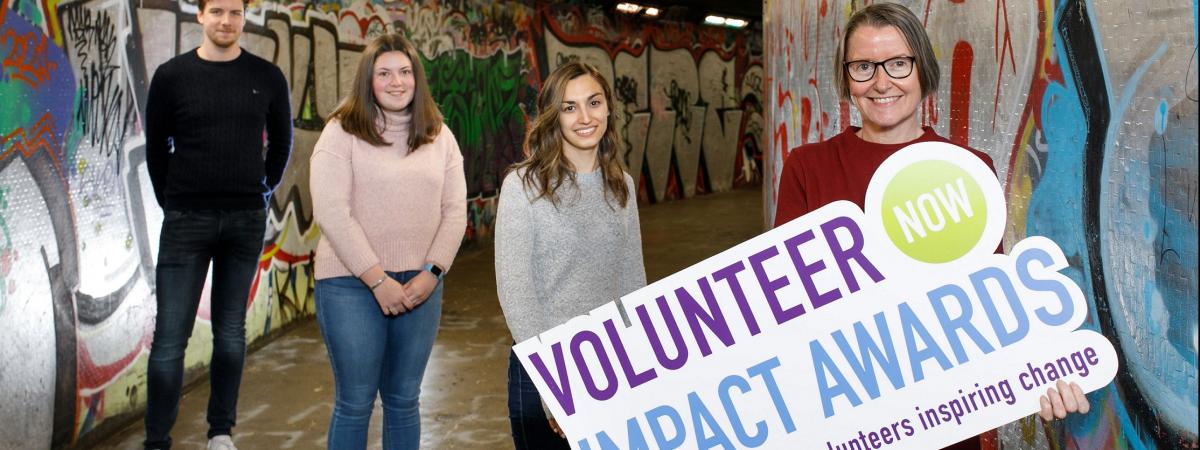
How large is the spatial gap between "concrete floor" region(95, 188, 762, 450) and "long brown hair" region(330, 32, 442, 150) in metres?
1.74

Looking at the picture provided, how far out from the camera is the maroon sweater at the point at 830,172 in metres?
2.10

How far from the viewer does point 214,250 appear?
4.20 m

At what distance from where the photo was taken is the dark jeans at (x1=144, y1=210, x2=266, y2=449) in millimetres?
4078

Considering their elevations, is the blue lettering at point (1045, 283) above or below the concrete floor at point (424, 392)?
above

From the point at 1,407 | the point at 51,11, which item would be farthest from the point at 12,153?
the point at 1,407

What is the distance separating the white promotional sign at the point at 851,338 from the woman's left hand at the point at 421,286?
1282 mm

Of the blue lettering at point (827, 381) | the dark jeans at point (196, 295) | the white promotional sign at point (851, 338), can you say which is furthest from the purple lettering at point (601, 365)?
the dark jeans at point (196, 295)

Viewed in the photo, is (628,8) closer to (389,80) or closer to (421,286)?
(389,80)

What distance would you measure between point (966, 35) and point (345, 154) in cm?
190

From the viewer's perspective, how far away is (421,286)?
136 inches

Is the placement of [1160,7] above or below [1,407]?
above

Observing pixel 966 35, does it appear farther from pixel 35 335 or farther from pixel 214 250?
pixel 35 335

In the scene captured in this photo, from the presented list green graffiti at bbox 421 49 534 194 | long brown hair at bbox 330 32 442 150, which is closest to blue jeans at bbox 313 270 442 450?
long brown hair at bbox 330 32 442 150

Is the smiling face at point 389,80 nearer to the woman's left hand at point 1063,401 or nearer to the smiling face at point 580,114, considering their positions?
the smiling face at point 580,114
